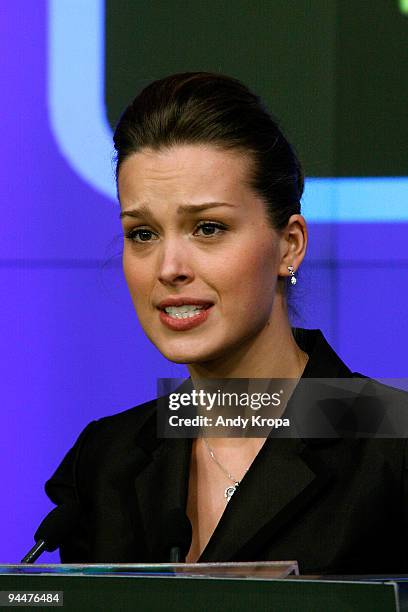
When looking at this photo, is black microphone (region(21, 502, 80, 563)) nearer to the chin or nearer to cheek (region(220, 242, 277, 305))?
the chin

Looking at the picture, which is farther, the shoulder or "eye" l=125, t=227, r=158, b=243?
the shoulder

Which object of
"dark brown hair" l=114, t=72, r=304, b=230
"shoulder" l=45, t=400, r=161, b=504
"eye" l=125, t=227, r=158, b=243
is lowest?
"shoulder" l=45, t=400, r=161, b=504

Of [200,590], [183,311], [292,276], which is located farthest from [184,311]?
[200,590]

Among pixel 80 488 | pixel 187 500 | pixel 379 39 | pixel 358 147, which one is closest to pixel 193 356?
pixel 187 500

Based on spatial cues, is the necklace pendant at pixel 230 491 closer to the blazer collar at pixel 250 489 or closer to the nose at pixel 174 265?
the blazer collar at pixel 250 489

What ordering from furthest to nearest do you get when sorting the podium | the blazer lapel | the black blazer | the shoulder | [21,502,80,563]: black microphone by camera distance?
1. the shoulder
2. the blazer lapel
3. the black blazer
4. [21,502,80,563]: black microphone
5. the podium

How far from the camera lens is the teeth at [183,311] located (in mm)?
1334

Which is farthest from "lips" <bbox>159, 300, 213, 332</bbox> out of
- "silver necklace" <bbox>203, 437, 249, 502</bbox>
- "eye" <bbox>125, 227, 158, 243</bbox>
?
"silver necklace" <bbox>203, 437, 249, 502</bbox>

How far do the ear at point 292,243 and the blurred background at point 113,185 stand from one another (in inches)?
14.8

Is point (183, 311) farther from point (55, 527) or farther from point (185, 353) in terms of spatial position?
point (55, 527)

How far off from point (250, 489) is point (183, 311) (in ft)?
0.80

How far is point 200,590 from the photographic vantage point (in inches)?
26.9

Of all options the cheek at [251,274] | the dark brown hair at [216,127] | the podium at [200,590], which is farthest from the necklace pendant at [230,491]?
the podium at [200,590]

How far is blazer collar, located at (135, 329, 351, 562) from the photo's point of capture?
4.22ft
